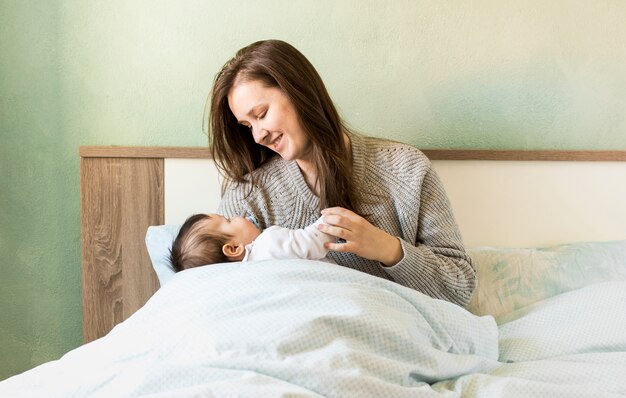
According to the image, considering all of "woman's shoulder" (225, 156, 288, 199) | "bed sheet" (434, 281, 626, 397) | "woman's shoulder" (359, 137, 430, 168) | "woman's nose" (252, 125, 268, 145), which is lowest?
"bed sheet" (434, 281, 626, 397)

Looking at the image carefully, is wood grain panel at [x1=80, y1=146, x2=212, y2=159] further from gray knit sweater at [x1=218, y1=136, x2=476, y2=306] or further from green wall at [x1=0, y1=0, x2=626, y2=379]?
gray knit sweater at [x1=218, y1=136, x2=476, y2=306]

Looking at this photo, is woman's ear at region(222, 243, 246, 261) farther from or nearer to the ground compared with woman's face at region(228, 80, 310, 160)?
nearer to the ground

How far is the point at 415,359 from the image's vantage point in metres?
1.15

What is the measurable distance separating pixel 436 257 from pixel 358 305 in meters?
0.47

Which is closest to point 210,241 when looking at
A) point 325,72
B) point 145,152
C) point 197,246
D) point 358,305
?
point 197,246

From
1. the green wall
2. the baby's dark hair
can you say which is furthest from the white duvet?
the green wall

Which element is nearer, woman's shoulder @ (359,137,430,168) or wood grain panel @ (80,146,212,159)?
woman's shoulder @ (359,137,430,168)

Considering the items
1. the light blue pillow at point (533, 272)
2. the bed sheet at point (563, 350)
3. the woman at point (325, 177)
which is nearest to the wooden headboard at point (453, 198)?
the light blue pillow at point (533, 272)

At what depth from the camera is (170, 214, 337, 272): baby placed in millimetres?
1446

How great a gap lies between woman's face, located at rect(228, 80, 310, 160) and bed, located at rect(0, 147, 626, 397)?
1.27 ft

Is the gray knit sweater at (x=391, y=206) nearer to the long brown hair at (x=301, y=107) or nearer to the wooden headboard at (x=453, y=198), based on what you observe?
the long brown hair at (x=301, y=107)

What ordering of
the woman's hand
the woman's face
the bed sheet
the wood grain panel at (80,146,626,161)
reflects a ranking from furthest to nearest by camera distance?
the wood grain panel at (80,146,626,161)
the woman's face
the woman's hand
the bed sheet

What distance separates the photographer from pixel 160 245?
1790mm

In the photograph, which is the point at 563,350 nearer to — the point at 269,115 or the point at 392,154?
the point at 392,154
